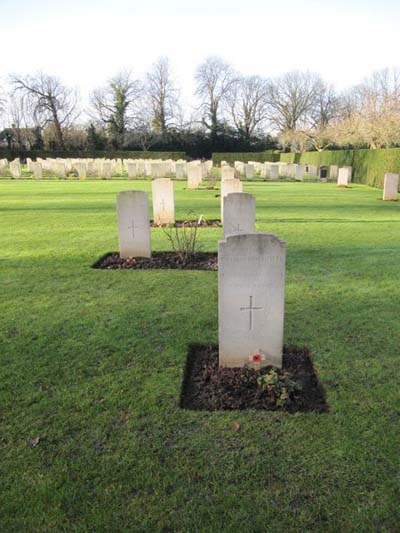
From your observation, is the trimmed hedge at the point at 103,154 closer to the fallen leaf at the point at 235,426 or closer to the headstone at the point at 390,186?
the headstone at the point at 390,186

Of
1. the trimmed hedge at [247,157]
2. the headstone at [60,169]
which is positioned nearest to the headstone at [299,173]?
the headstone at [60,169]

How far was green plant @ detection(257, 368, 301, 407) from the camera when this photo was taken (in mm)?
3186

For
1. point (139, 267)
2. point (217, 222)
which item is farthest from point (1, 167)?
point (139, 267)

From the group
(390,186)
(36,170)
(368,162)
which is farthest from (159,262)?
(36,170)

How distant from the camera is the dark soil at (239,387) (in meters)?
3.19

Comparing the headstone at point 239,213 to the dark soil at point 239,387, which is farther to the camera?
the headstone at point 239,213

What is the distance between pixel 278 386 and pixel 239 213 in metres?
4.50

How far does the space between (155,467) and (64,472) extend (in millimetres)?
529

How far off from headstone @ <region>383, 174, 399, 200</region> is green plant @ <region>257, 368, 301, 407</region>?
1507 centimetres

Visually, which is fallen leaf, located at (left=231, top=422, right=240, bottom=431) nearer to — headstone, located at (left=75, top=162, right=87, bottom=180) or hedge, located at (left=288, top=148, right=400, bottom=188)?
hedge, located at (left=288, top=148, right=400, bottom=188)

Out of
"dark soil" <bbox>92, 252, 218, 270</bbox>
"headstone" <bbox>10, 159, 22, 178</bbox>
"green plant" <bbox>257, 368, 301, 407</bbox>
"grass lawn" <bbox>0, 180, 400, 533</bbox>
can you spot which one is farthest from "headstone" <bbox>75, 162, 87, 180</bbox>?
"green plant" <bbox>257, 368, 301, 407</bbox>

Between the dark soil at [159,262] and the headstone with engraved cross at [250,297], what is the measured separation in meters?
3.31

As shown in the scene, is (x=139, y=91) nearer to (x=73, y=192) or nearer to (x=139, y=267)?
(x=73, y=192)

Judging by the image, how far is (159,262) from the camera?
286 inches
